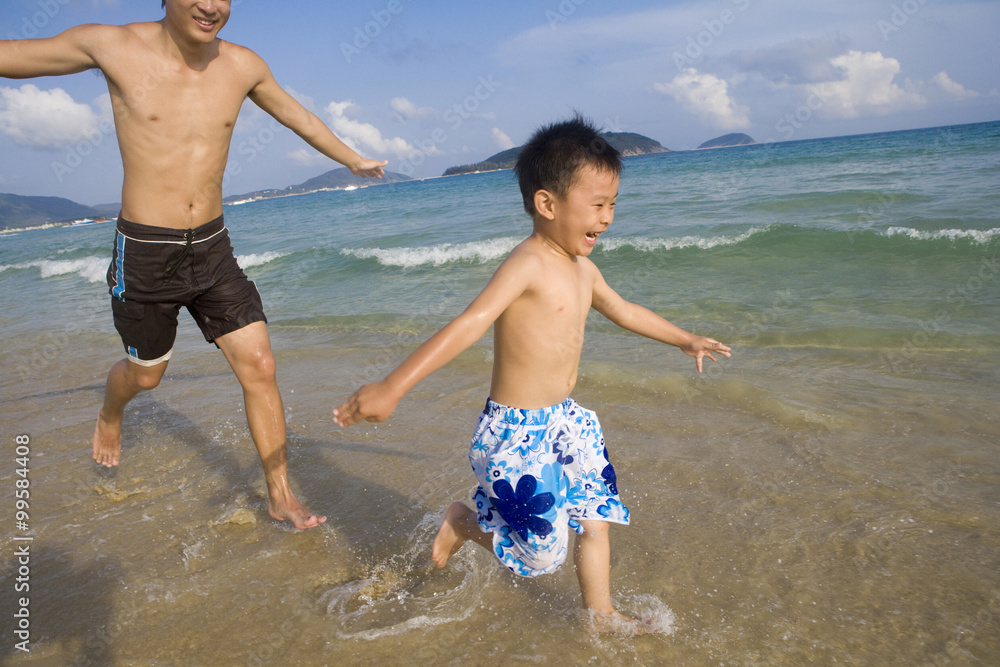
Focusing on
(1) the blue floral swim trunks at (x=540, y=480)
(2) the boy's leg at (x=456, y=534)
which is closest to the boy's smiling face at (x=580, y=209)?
(1) the blue floral swim trunks at (x=540, y=480)

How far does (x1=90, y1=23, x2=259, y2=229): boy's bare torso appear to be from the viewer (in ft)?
8.23

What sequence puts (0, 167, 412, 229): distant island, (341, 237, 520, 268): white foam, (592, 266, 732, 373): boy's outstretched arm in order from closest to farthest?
(592, 266, 732, 373): boy's outstretched arm < (341, 237, 520, 268): white foam < (0, 167, 412, 229): distant island

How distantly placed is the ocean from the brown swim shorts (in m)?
0.88

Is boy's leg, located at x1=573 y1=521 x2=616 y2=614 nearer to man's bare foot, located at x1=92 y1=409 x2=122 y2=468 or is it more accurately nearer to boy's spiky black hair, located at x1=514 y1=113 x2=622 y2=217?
boy's spiky black hair, located at x1=514 y1=113 x2=622 y2=217

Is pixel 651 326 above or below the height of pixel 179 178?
below

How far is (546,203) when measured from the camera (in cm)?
206

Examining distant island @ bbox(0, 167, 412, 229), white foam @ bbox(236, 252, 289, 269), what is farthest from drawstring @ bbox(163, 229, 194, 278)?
distant island @ bbox(0, 167, 412, 229)

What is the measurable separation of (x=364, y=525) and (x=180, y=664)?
3.08 feet

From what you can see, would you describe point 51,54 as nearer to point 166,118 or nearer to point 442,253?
point 166,118

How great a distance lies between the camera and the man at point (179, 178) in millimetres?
2486

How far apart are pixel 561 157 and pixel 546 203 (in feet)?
0.49

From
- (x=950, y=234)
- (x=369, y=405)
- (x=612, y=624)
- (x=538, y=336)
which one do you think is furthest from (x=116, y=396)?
(x=950, y=234)

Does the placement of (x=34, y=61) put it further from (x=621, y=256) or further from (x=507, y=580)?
(x=621, y=256)

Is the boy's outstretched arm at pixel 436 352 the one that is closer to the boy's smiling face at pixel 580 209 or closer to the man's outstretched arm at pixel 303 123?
the boy's smiling face at pixel 580 209
